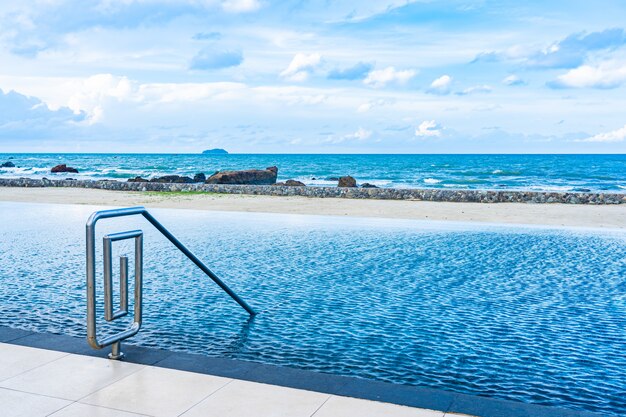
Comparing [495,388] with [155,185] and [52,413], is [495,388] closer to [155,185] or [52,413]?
[52,413]

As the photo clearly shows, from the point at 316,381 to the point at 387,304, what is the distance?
342cm

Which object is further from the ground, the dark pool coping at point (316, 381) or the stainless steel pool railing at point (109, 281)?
the stainless steel pool railing at point (109, 281)

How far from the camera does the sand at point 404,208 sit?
19.1m

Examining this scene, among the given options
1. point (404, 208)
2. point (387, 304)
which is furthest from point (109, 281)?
point (404, 208)

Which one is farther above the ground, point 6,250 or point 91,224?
point 91,224

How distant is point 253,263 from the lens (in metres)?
10.6

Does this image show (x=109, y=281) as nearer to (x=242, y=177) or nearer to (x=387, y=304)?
(x=387, y=304)

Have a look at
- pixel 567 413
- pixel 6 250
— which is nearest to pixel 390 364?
pixel 567 413

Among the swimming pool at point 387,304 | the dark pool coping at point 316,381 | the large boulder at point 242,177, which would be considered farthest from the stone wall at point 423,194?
the dark pool coping at point 316,381

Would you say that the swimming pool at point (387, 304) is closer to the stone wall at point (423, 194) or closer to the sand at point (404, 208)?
the sand at point (404, 208)

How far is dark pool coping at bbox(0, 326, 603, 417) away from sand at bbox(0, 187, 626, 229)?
1443cm

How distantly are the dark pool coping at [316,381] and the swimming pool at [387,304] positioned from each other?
2.35ft

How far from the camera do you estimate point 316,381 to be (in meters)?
4.49

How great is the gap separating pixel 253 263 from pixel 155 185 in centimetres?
2324
